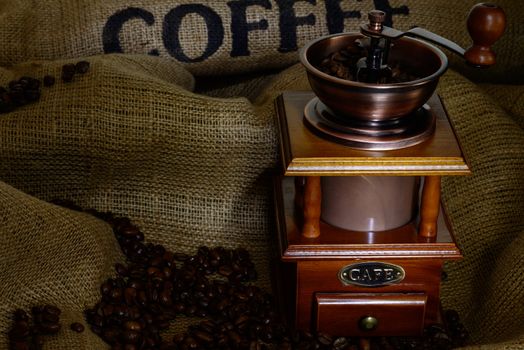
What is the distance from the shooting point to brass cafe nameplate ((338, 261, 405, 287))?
5.49 ft

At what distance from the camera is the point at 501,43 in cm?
239

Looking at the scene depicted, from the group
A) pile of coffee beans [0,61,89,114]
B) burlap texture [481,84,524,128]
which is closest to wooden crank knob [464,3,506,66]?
burlap texture [481,84,524,128]

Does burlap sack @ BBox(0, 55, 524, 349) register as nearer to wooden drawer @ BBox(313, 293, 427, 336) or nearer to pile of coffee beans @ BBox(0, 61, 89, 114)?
pile of coffee beans @ BBox(0, 61, 89, 114)

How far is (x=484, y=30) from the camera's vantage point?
148cm

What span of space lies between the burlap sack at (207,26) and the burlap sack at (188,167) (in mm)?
173

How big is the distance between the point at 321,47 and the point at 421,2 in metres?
0.78

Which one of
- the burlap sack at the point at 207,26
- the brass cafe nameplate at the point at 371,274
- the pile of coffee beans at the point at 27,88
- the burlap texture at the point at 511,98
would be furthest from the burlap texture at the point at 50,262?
the burlap texture at the point at 511,98

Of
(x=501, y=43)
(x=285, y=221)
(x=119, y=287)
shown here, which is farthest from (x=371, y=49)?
(x=501, y=43)

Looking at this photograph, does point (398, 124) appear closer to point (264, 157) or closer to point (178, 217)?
point (264, 157)

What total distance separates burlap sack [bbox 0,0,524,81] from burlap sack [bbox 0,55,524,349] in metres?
0.17

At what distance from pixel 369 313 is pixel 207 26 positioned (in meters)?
1.01

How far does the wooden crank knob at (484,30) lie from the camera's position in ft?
4.85

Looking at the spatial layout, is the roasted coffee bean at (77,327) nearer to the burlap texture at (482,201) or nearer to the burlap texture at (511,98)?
the burlap texture at (482,201)

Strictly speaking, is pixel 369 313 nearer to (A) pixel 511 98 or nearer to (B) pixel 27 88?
(A) pixel 511 98
